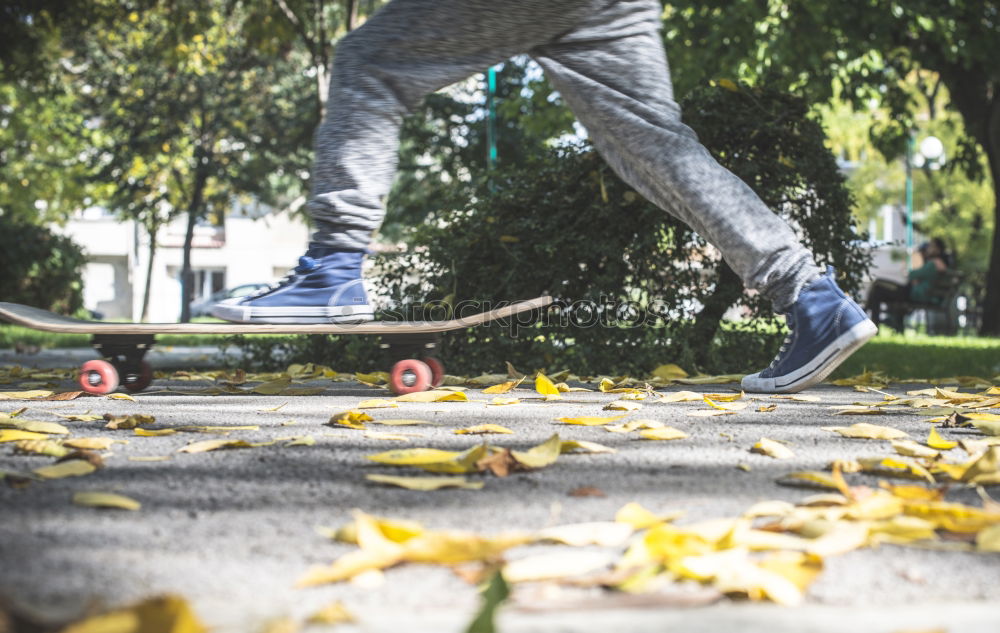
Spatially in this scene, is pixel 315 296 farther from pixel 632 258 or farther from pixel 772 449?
pixel 632 258

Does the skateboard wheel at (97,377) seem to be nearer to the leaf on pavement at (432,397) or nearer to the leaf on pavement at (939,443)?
the leaf on pavement at (432,397)

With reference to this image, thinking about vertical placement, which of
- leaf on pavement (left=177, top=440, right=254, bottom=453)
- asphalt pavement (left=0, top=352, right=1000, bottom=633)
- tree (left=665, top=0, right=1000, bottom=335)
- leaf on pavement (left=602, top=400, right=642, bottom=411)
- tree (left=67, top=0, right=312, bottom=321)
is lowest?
asphalt pavement (left=0, top=352, right=1000, bottom=633)

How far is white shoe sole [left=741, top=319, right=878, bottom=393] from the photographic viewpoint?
3.23 metres

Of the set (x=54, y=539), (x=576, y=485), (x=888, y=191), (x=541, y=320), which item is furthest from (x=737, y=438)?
(x=888, y=191)

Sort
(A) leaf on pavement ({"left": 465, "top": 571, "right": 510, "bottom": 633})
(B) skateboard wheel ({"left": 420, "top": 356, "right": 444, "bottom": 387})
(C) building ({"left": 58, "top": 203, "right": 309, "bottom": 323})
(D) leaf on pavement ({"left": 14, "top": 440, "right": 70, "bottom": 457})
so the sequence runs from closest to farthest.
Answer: (A) leaf on pavement ({"left": 465, "top": 571, "right": 510, "bottom": 633}), (D) leaf on pavement ({"left": 14, "top": 440, "right": 70, "bottom": 457}), (B) skateboard wheel ({"left": 420, "top": 356, "right": 444, "bottom": 387}), (C) building ({"left": 58, "top": 203, "right": 309, "bottom": 323})

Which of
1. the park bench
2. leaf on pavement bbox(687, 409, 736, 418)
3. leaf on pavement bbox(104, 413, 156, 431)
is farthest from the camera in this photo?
the park bench

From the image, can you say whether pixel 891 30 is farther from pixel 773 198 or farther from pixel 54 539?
pixel 54 539

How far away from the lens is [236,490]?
5.76 feet

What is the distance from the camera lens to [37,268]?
17.8 metres

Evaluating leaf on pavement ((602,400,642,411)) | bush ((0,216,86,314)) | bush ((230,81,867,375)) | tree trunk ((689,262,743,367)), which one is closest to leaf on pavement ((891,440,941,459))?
leaf on pavement ((602,400,642,411))

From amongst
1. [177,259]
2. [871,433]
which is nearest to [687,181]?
[871,433]

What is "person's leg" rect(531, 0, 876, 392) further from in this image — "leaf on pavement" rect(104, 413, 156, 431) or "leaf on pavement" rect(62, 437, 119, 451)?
"leaf on pavement" rect(62, 437, 119, 451)

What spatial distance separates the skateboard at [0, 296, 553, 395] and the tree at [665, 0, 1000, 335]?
8.43 metres

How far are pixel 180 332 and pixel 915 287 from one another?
50.7ft
